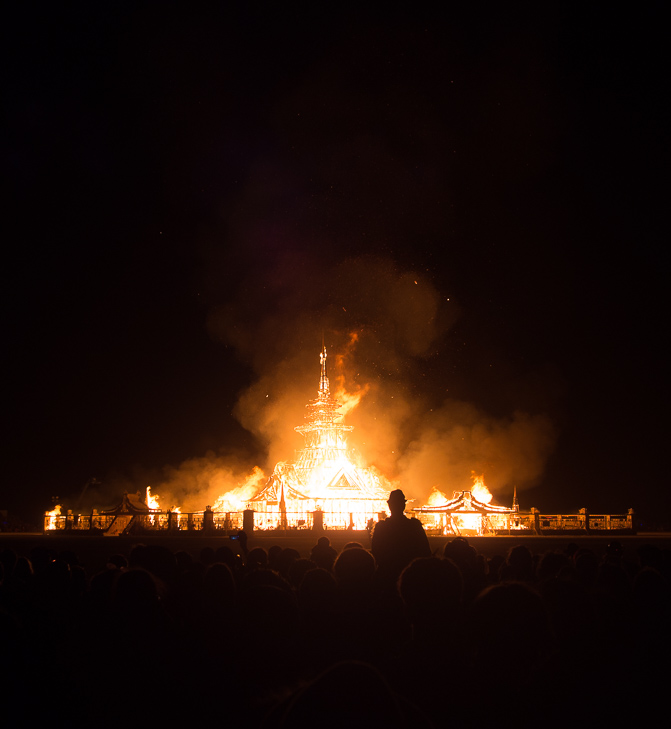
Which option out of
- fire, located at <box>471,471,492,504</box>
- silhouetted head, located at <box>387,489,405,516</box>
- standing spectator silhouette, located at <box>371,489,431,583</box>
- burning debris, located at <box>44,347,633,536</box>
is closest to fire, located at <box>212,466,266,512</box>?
burning debris, located at <box>44,347,633,536</box>

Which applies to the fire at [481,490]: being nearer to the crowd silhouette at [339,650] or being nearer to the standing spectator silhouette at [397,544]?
the standing spectator silhouette at [397,544]

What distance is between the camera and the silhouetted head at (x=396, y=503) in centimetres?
864

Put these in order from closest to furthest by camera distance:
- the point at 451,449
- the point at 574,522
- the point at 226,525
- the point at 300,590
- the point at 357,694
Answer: the point at 357,694 → the point at 300,590 → the point at 226,525 → the point at 574,522 → the point at 451,449

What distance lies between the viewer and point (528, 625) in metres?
3.71

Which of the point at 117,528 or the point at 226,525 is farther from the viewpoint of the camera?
the point at 117,528

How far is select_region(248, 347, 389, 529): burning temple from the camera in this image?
35366mm

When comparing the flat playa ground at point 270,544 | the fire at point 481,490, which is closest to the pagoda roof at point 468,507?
the flat playa ground at point 270,544

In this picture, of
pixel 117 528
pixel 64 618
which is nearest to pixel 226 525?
pixel 117 528

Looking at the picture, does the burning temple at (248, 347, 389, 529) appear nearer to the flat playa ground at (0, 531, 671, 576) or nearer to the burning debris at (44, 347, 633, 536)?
the burning debris at (44, 347, 633, 536)

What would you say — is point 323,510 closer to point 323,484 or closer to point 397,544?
point 323,484

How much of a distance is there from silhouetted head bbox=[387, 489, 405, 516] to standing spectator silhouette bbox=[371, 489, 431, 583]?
0.22 meters

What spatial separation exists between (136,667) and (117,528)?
3390 centimetres

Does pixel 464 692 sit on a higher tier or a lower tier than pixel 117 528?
higher

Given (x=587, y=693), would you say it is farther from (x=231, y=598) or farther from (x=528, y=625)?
(x=231, y=598)
